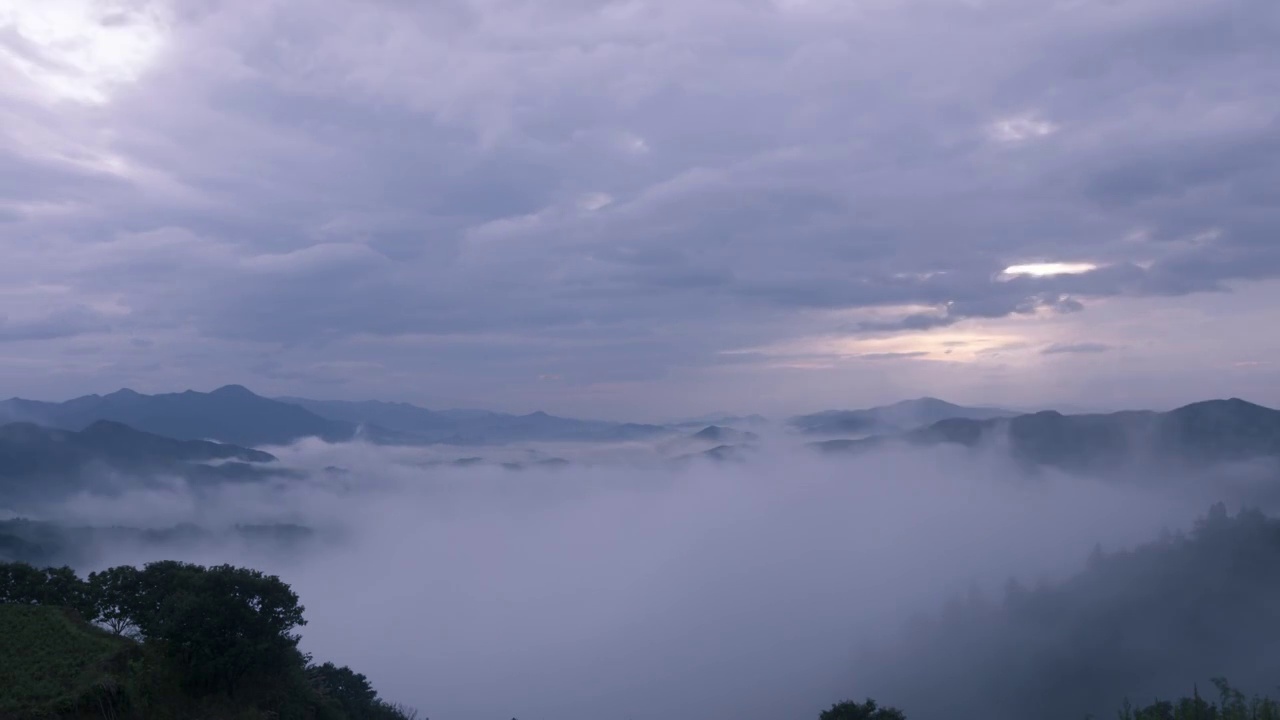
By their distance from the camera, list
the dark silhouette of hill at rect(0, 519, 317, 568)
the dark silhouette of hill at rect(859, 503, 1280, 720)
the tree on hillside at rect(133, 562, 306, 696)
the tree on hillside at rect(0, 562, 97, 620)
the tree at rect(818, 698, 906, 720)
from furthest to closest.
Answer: the dark silhouette of hill at rect(0, 519, 317, 568) < the dark silhouette of hill at rect(859, 503, 1280, 720) < the tree at rect(818, 698, 906, 720) < the tree on hillside at rect(0, 562, 97, 620) < the tree on hillside at rect(133, 562, 306, 696)

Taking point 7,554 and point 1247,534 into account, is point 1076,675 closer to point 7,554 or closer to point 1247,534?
point 1247,534

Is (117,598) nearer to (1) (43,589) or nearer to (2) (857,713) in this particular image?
(1) (43,589)

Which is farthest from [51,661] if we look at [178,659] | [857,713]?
[857,713]

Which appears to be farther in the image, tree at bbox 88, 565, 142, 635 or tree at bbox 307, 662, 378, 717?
tree at bbox 307, 662, 378, 717

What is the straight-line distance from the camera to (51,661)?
26062 millimetres

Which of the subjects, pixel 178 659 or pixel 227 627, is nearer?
pixel 178 659

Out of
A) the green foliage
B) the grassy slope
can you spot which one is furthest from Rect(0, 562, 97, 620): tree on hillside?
the grassy slope

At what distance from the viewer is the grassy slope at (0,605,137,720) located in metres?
23.9

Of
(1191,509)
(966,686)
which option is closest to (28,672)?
(966,686)

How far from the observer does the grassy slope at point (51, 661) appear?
23875 millimetres

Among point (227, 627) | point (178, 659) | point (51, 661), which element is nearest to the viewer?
point (51, 661)

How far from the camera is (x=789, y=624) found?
584 ft

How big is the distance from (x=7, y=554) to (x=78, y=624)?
272ft

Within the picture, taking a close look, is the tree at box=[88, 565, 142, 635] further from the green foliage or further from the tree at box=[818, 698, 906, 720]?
the tree at box=[818, 698, 906, 720]
